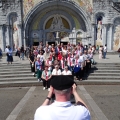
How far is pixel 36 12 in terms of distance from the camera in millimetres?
25000

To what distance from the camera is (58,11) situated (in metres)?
26.1

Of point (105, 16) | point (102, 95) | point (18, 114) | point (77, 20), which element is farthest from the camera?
point (77, 20)

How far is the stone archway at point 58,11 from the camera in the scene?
81.0ft

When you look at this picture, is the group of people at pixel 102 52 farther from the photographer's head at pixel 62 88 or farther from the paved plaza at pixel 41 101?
the photographer's head at pixel 62 88

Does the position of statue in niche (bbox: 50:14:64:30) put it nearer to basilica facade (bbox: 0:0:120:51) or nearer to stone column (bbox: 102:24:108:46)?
basilica facade (bbox: 0:0:120:51)

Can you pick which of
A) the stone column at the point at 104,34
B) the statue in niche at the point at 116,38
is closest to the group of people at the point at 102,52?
the stone column at the point at 104,34

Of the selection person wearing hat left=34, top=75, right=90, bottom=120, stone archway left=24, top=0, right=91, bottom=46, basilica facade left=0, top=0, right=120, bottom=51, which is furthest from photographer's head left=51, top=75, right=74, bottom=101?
stone archway left=24, top=0, right=91, bottom=46

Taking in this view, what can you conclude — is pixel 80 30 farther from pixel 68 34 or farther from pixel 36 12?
pixel 36 12

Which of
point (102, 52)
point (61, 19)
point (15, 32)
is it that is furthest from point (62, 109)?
point (61, 19)

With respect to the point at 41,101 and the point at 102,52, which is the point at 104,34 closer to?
the point at 102,52

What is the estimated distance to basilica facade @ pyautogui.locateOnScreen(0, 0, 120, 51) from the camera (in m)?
24.5

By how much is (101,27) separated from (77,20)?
12.8ft

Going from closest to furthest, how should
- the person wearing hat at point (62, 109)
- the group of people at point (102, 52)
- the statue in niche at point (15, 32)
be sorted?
1. the person wearing hat at point (62, 109)
2. the group of people at point (102, 52)
3. the statue in niche at point (15, 32)

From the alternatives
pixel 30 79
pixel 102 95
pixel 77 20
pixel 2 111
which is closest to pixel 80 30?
pixel 77 20
